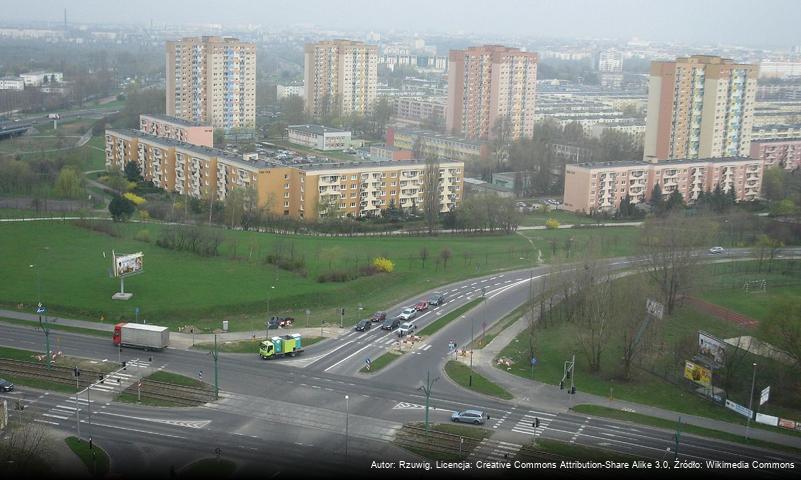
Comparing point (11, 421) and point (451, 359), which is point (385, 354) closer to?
point (451, 359)

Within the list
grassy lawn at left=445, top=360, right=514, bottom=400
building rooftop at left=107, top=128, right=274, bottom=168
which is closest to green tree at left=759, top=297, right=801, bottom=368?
grassy lawn at left=445, top=360, right=514, bottom=400

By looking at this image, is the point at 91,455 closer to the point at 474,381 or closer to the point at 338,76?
the point at 474,381

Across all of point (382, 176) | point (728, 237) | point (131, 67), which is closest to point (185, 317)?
point (382, 176)

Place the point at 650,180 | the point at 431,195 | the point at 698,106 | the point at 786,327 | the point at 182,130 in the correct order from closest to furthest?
the point at 786,327, the point at 431,195, the point at 650,180, the point at 698,106, the point at 182,130

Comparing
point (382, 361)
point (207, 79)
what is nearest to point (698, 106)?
point (207, 79)

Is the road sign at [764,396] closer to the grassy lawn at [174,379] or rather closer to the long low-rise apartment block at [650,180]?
the grassy lawn at [174,379]

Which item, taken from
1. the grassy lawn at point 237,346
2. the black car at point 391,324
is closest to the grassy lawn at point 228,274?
the black car at point 391,324
